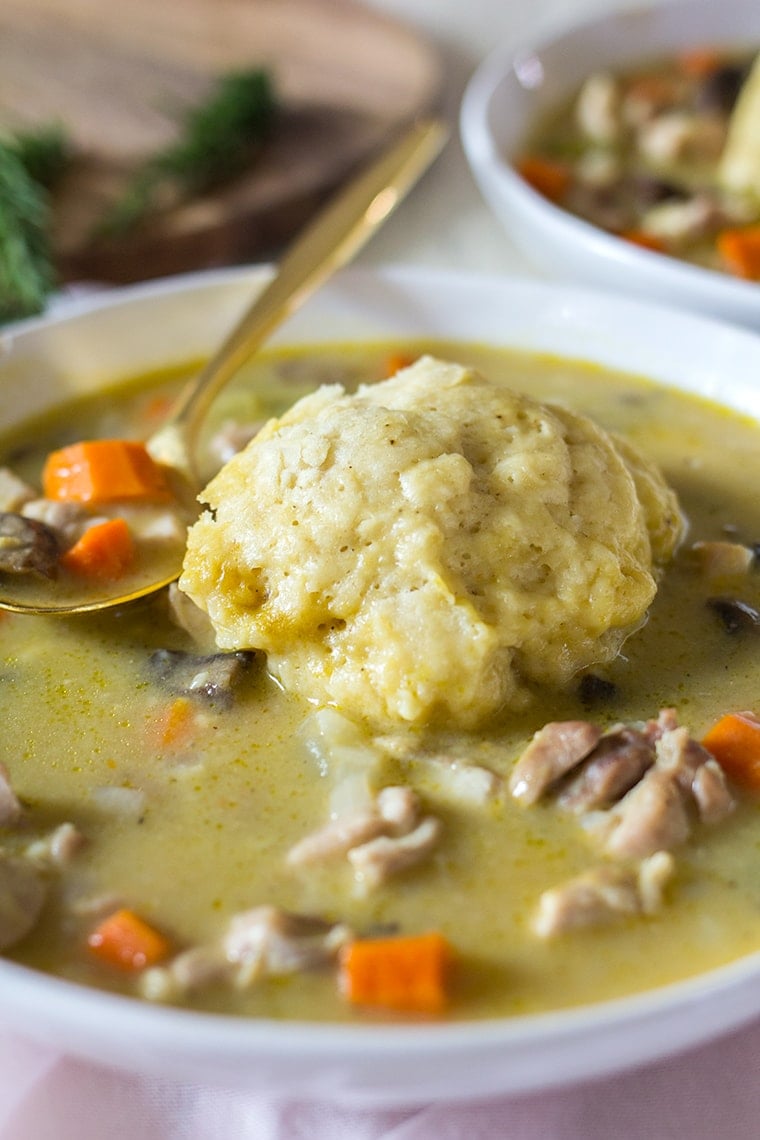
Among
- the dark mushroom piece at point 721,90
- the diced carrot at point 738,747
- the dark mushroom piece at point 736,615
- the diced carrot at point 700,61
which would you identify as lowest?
the diced carrot at point 700,61

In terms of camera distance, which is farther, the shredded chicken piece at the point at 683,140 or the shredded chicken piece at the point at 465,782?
the shredded chicken piece at the point at 683,140

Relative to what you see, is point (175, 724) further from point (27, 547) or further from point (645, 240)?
point (645, 240)

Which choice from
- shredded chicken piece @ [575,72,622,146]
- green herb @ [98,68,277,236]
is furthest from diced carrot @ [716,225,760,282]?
green herb @ [98,68,277,236]

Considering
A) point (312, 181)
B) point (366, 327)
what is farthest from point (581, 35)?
point (366, 327)

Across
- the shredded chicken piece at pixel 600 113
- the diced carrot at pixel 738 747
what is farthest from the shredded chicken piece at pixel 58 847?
the shredded chicken piece at pixel 600 113

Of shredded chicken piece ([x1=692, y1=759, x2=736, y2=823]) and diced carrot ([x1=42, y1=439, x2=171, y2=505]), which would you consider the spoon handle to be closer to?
diced carrot ([x1=42, y1=439, x2=171, y2=505])

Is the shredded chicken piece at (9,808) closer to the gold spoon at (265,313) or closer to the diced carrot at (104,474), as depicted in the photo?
the gold spoon at (265,313)

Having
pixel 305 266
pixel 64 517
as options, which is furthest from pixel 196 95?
pixel 64 517

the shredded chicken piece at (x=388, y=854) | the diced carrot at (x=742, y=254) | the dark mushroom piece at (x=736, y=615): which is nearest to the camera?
the shredded chicken piece at (x=388, y=854)

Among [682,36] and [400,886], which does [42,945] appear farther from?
[682,36]
